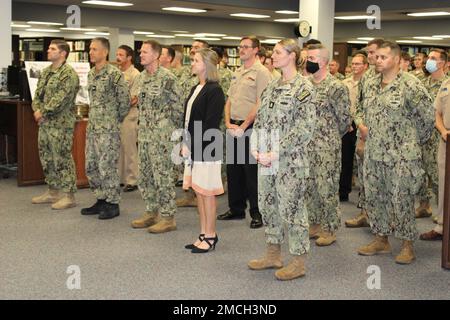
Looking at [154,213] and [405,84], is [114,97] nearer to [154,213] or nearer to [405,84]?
[154,213]

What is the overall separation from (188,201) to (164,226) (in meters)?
1.21

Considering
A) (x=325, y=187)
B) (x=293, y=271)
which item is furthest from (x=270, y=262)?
(x=325, y=187)

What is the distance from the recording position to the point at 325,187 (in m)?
5.07

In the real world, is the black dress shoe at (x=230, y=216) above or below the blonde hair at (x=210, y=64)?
below

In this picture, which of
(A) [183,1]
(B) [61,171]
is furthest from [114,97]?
(A) [183,1]

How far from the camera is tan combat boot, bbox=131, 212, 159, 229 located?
562cm

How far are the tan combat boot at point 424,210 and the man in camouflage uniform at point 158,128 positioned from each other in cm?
244

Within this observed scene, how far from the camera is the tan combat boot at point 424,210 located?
630 centimetres

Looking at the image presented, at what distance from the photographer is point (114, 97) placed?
5.87 m

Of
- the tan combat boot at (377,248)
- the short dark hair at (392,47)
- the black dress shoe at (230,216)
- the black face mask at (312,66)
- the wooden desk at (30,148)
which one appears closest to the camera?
the short dark hair at (392,47)

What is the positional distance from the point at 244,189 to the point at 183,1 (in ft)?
21.7

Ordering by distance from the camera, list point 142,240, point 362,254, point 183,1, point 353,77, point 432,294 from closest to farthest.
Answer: point 432,294, point 362,254, point 142,240, point 353,77, point 183,1

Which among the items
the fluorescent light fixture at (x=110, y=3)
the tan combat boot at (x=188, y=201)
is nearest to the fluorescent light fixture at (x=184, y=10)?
the fluorescent light fixture at (x=110, y=3)

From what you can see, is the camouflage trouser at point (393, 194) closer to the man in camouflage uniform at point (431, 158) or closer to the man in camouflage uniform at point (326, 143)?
the man in camouflage uniform at point (326, 143)
